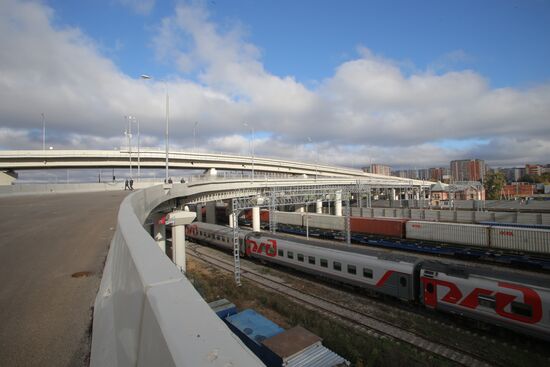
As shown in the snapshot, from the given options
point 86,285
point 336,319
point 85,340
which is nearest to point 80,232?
Answer: point 86,285

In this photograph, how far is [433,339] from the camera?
1364cm

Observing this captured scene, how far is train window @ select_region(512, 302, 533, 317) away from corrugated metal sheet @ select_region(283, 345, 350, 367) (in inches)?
324

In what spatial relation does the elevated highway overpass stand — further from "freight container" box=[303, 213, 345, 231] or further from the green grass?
the green grass

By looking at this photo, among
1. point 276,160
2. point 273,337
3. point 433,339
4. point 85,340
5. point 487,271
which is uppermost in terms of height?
point 276,160

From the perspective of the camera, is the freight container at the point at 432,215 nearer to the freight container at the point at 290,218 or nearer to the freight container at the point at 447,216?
the freight container at the point at 447,216

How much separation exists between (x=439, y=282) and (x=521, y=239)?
58.8 ft

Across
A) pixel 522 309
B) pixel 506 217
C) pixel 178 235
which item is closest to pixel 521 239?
pixel 522 309

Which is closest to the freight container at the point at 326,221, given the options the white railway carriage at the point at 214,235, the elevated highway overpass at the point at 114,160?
the white railway carriage at the point at 214,235

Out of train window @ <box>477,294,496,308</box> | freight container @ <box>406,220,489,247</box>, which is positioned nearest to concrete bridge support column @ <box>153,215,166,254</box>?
train window @ <box>477,294,496,308</box>

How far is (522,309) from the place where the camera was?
1230cm

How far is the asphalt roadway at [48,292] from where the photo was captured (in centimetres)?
350

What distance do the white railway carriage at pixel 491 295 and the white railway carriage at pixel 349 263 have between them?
Answer: 41.1 inches

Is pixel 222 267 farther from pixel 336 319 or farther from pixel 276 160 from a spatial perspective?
pixel 276 160

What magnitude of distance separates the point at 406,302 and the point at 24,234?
1882 cm
